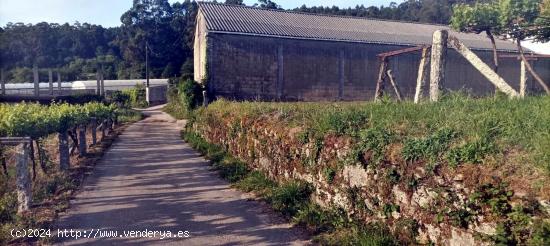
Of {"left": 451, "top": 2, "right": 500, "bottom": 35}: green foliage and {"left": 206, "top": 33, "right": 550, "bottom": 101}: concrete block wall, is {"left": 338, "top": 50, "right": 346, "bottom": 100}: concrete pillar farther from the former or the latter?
{"left": 451, "top": 2, "right": 500, "bottom": 35}: green foliage

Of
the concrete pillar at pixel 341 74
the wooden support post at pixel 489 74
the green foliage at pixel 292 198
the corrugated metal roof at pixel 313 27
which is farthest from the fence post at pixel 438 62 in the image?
the concrete pillar at pixel 341 74

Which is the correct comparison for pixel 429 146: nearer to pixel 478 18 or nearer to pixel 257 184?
pixel 257 184

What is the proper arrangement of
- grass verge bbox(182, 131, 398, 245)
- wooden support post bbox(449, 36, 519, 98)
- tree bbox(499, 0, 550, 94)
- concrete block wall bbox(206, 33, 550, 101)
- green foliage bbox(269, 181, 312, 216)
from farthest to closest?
concrete block wall bbox(206, 33, 550, 101) → tree bbox(499, 0, 550, 94) → wooden support post bbox(449, 36, 519, 98) → green foliage bbox(269, 181, 312, 216) → grass verge bbox(182, 131, 398, 245)

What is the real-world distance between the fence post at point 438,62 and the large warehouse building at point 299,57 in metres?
15.8

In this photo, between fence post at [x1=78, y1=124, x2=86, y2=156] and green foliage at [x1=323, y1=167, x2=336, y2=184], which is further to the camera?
fence post at [x1=78, y1=124, x2=86, y2=156]

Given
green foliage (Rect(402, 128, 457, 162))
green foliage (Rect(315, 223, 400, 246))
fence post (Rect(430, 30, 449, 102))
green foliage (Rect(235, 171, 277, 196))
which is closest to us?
green foliage (Rect(402, 128, 457, 162))

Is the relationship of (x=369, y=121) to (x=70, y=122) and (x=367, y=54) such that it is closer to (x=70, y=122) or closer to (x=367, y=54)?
(x=70, y=122)

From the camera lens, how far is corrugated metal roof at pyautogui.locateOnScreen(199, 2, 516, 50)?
26.5 metres

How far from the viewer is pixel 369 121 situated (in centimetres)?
607

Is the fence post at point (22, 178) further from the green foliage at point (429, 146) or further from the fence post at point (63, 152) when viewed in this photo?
the green foliage at point (429, 146)

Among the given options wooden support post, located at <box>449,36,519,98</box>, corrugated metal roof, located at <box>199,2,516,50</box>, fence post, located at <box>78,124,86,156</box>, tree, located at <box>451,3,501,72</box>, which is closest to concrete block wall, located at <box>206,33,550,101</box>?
corrugated metal roof, located at <box>199,2,516,50</box>

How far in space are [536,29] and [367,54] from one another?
449 inches

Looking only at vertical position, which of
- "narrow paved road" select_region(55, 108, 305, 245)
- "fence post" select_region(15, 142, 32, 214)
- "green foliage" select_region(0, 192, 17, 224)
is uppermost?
"fence post" select_region(15, 142, 32, 214)

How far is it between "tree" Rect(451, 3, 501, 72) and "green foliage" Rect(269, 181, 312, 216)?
50.7ft
